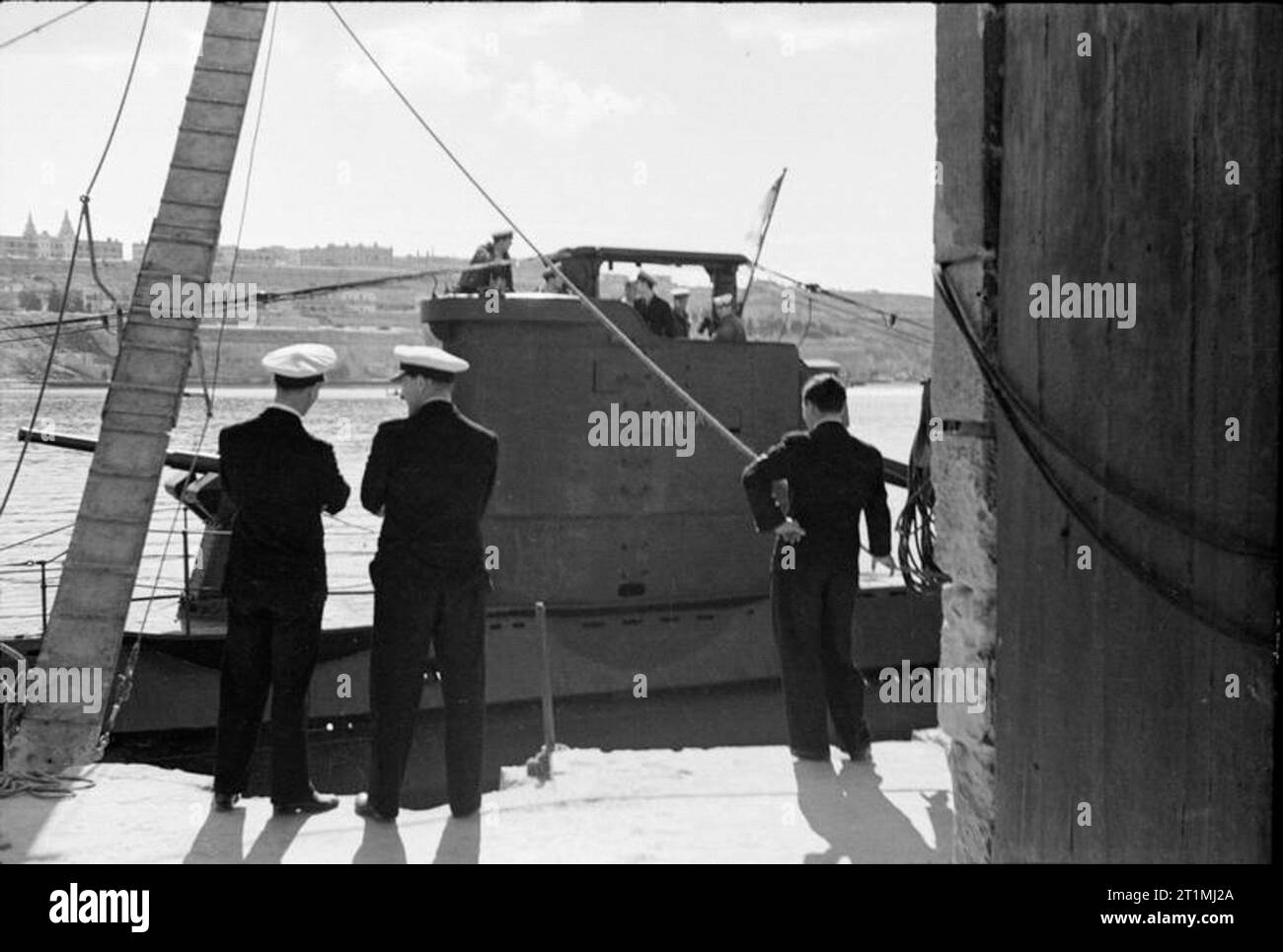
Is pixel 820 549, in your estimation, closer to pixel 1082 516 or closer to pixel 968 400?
pixel 968 400

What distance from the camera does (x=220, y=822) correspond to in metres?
5.36

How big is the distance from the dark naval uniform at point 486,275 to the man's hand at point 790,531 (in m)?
5.96

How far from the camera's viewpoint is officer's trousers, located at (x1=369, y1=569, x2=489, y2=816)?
5379 mm

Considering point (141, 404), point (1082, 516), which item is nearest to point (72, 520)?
point (141, 404)

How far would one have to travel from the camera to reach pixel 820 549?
20.8ft

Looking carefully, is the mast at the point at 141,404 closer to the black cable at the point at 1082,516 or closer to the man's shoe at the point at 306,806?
the man's shoe at the point at 306,806

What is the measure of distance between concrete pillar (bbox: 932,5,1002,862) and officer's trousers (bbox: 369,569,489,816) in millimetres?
2016

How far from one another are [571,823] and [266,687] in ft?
4.49

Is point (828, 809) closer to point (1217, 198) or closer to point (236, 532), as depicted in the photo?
point (236, 532)

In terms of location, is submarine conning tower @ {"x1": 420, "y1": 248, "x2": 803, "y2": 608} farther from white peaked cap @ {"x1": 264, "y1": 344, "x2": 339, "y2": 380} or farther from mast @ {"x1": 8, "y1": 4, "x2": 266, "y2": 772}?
white peaked cap @ {"x1": 264, "y1": 344, "x2": 339, "y2": 380}

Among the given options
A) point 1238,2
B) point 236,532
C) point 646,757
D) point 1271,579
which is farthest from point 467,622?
point 1238,2

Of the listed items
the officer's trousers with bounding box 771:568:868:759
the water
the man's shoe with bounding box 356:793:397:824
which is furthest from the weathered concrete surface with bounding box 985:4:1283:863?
the water
